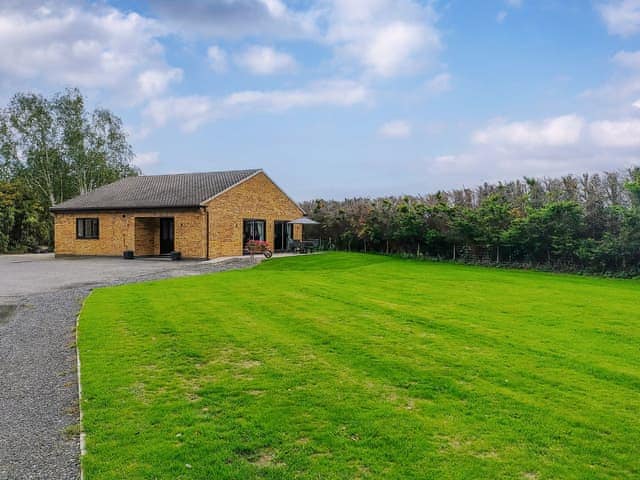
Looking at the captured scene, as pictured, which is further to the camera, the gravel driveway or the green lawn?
the gravel driveway

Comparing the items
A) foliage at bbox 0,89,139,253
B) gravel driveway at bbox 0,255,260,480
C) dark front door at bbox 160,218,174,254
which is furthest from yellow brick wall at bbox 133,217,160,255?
foliage at bbox 0,89,139,253

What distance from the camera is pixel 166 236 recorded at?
90.4 ft

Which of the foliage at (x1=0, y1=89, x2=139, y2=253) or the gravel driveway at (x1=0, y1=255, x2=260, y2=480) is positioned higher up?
→ the foliage at (x1=0, y1=89, x2=139, y2=253)

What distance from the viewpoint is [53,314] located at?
10.2m

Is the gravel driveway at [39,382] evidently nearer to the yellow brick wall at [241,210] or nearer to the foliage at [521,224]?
the yellow brick wall at [241,210]

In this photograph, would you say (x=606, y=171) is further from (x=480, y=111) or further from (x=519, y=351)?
(x=519, y=351)

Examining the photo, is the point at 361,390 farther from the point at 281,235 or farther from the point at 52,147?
the point at 52,147

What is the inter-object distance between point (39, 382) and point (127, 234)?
22.1 metres

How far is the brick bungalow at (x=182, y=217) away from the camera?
24750 millimetres

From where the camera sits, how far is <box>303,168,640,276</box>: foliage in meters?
18.5

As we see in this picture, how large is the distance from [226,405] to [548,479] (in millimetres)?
2887

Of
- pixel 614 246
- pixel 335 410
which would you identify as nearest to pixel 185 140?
pixel 614 246

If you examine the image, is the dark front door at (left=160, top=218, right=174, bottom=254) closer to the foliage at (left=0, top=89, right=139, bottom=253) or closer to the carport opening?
the carport opening

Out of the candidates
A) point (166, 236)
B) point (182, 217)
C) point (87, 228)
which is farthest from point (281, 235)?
point (87, 228)
